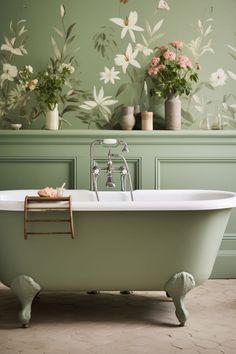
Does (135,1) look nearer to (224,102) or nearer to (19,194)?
(224,102)

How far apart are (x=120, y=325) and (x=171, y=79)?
1.88 metres

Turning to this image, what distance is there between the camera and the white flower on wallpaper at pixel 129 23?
13.4ft

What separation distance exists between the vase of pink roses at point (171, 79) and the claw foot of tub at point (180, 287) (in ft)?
4.70

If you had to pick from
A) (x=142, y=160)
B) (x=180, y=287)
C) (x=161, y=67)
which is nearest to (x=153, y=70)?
(x=161, y=67)

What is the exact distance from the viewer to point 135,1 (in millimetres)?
4090

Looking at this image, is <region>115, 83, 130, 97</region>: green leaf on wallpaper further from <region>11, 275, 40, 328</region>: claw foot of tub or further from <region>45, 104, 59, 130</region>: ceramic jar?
<region>11, 275, 40, 328</region>: claw foot of tub

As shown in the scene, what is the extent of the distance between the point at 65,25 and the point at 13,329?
87.8 inches

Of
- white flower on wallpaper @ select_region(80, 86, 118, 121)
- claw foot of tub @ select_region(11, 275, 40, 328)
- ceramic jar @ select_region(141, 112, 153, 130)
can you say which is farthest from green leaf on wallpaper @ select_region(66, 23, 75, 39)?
claw foot of tub @ select_region(11, 275, 40, 328)

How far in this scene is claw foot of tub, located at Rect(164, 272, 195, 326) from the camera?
9.21 feet

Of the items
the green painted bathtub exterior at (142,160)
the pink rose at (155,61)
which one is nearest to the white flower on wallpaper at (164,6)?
the pink rose at (155,61)

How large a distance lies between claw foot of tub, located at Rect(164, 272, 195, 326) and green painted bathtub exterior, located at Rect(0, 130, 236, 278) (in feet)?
3.97

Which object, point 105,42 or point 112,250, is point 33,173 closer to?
point 105,42

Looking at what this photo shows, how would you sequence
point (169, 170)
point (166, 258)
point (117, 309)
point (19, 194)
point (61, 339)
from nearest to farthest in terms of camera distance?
point (61, 339) → point (166, 258) → point (117, 309) → point (19, 194) → point (169, 170)

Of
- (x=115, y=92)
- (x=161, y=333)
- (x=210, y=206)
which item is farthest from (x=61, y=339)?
(x=115, y=92)
